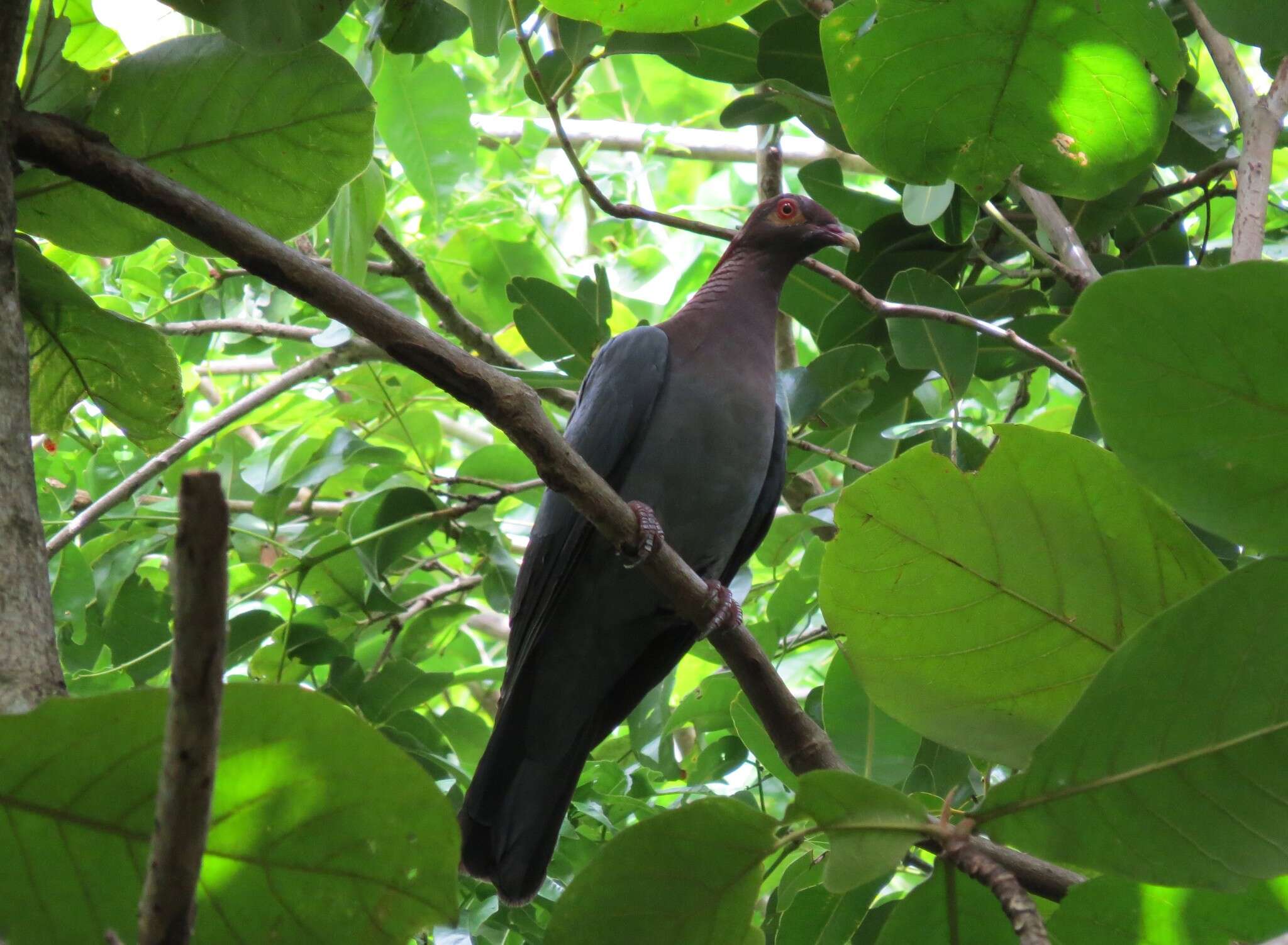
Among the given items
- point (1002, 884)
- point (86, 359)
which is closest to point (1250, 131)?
point (1002, 884)

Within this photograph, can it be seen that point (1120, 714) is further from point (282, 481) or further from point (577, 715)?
point (282, 481)

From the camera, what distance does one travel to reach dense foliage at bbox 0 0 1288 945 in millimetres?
1074

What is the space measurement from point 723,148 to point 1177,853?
4911 millimetres

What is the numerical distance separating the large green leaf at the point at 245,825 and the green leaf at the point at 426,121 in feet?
9.80

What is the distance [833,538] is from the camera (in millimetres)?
1812

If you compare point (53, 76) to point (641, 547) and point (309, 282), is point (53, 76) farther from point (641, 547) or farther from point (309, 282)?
point (641, 547)

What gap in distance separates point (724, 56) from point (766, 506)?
134 cm

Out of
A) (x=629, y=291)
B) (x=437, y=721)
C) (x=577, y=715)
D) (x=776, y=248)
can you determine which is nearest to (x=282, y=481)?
(x=437, y=721)

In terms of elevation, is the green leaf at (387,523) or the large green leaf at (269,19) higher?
the large green leaf at (269,19)

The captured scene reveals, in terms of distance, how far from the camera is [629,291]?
5035mm

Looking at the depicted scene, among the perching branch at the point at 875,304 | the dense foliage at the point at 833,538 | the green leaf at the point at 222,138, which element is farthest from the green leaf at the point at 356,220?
the green leaf at the point at 222,138

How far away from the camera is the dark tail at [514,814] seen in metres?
2.85

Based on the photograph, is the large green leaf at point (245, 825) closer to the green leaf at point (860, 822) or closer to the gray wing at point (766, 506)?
the green leaf at point (860, 822)

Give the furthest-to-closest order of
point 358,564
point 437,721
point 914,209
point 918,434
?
point 437,721, point 358,564, point 918,434, point 914,209
